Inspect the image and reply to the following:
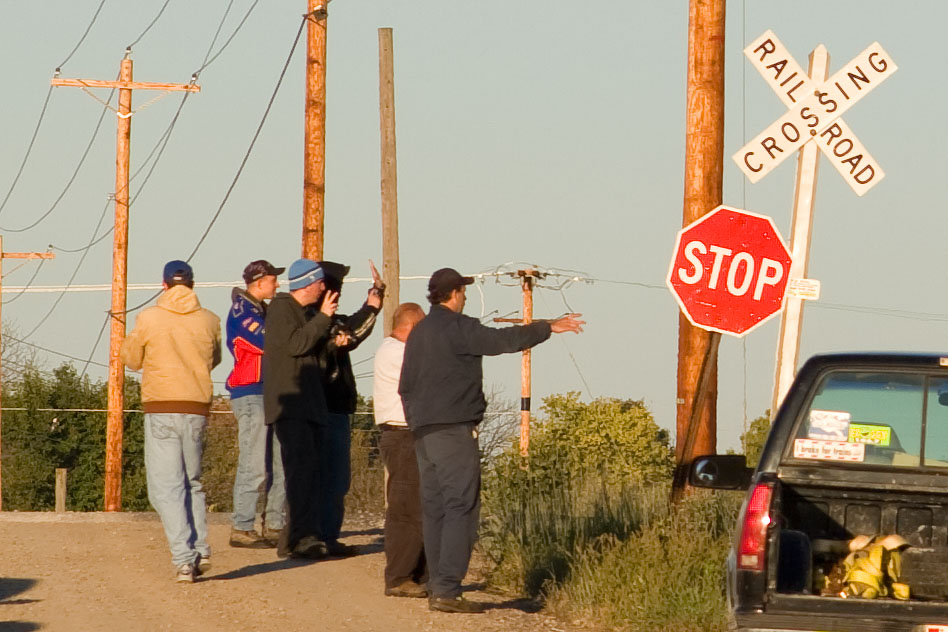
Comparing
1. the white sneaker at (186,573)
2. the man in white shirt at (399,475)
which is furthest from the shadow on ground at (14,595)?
the man in white shirt at (399,475)

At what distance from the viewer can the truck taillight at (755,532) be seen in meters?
6.77

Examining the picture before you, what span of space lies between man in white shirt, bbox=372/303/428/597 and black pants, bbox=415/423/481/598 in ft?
1.87

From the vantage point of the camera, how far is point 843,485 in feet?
23.0

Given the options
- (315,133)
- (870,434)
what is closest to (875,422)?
(870,434)

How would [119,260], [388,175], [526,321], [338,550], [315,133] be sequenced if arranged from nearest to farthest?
1. [338,550]
2. [388,175]
3. [315,133]
4. [119,260]
5. [526,321]

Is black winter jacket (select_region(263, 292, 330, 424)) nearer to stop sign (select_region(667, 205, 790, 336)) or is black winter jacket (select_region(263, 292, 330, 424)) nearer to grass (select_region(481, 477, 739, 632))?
grass (select_region(481, 477, 739, 632))

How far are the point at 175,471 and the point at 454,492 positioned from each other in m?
1.86

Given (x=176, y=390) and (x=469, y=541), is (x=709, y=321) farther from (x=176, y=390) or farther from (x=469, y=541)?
(x=176, y=390)

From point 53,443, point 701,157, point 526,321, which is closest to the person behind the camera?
point 701,157

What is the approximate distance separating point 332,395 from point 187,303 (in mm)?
1573

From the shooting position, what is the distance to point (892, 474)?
23.1 feet

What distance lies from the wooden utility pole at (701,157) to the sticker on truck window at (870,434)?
528cm

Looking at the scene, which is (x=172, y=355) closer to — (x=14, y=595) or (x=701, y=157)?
(x=14, y=595)

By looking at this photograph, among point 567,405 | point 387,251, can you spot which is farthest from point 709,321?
point 567,405
